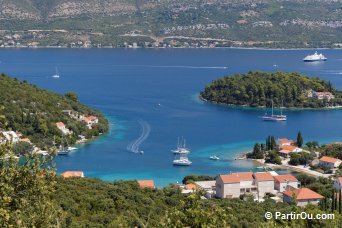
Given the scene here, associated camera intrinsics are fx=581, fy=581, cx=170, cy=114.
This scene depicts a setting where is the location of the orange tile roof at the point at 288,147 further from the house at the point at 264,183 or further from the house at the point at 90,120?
the house at the point at 90,120

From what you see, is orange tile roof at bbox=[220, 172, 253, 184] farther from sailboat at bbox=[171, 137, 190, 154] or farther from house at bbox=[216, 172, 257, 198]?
sailboat at bbox=[171, 137, 190, 154]

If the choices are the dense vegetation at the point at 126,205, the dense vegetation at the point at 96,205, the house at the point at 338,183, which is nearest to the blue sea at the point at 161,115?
the house at the point at 338,183

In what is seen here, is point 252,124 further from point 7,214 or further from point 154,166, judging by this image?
point 7,214

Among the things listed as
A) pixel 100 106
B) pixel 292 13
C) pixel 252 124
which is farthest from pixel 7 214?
pixel 292 13

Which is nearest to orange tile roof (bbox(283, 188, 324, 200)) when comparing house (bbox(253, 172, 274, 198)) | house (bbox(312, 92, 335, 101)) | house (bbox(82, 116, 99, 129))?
house (bbox(253, 172, 274, 198))

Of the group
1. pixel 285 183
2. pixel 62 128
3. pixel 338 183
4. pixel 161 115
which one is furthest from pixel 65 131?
pixel 338 183

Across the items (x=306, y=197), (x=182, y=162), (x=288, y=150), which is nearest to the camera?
(x=306, y=197)

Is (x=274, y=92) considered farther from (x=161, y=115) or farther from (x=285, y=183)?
(x=285, y=183)
